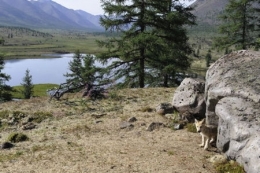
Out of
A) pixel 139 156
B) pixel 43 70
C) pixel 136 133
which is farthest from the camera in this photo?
pixel 43 70

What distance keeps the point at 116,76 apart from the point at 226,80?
20405 millimetres

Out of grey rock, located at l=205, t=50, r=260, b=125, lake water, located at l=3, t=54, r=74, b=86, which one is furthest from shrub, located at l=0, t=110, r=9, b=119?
lake water, located at l=3, t=54, r=74, b=86

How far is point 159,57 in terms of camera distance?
107 feet

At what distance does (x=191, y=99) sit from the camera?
55.0 ft

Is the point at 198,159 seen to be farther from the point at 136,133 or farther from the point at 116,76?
the point at 116,76

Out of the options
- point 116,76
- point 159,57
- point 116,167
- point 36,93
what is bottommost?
point 36,93

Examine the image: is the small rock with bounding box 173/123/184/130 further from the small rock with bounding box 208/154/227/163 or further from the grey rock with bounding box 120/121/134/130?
the small rock with bounding box 208/154/227/163

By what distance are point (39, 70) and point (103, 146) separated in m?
149

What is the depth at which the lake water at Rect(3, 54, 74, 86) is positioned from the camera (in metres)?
131

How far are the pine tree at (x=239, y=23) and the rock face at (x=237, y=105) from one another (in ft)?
90.1

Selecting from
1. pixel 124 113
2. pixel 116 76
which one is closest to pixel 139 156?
pixel 124 113

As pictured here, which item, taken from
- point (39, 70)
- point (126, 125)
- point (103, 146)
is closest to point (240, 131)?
point (103, 146)

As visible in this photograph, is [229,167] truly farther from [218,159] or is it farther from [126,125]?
[126,125]

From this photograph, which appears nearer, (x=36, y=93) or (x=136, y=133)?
(x=136, y=133)
